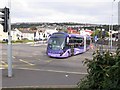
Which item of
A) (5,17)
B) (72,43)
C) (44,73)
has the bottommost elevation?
(44,73)

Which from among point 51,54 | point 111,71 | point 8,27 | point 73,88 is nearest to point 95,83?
point 111,71

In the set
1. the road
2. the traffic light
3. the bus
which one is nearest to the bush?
the road

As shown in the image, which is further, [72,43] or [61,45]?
[72,43]

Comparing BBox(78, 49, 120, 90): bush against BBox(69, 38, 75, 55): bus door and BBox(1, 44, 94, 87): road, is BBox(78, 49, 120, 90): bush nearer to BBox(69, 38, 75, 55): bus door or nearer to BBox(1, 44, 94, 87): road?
BBox(1, 44, 94, 87): road

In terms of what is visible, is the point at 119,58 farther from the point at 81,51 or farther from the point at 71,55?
→ the point at 81,51

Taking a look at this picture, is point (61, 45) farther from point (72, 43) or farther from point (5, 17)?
point (5, 17)

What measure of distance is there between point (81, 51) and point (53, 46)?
7.03 metres

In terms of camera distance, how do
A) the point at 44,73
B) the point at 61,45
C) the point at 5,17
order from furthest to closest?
the point at 61,45 → the point at 44,73 → the point at 5,17

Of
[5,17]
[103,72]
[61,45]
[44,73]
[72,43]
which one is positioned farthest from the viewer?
[72,43]

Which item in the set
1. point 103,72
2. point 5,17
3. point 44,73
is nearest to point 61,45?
point 44,73

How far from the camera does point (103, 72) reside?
4883 mm

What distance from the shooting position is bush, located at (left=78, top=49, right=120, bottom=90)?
4727 millimetres

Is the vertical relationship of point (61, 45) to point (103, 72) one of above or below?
below

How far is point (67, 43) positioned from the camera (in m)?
38.5
